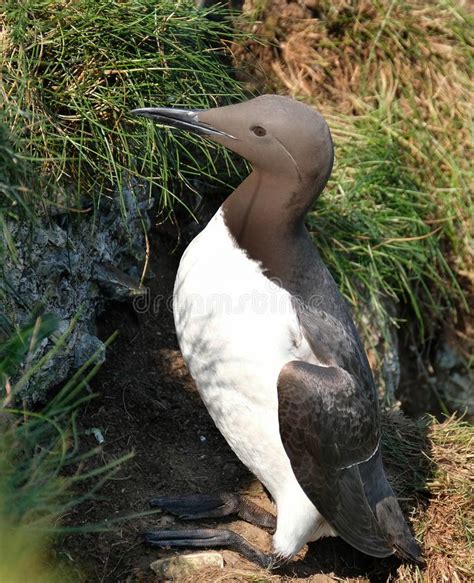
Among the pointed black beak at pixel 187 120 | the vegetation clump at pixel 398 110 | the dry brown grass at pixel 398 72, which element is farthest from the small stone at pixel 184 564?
the dry brown grass at pixel 398 72

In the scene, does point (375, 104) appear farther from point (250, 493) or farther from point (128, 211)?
point (250, 493)

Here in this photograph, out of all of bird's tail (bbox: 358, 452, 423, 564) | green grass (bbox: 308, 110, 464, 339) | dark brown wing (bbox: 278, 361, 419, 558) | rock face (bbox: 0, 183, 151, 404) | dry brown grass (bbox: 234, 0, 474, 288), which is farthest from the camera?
dry brown grass (bbox: 234, 0, 474, 288)

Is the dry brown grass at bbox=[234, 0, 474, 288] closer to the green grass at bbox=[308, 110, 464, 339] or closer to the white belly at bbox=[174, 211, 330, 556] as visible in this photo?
the green grass at bbox=[308, 110, 464, 339]

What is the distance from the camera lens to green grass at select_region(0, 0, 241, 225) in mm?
4051

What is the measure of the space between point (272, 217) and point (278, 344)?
0.54 meters

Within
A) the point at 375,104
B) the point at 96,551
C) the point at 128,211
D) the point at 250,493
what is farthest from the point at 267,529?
the point at 375,104

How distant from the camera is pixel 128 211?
4.55 meters

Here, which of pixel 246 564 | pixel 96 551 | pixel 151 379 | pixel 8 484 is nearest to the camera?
pixel 8 484

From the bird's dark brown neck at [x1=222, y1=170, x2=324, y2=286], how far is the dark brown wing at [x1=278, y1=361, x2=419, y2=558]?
1.57 ft

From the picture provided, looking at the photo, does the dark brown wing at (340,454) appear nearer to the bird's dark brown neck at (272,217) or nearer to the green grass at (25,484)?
the bird's dark brown neck at (272,217)

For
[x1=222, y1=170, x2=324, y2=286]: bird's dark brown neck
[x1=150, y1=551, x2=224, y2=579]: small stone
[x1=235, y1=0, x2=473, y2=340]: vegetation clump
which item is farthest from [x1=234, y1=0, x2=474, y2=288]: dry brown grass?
[x1=150, y1=551, x2=224, y2=579]: small stone

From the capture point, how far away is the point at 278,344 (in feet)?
12.5

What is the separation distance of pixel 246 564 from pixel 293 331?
1085mm

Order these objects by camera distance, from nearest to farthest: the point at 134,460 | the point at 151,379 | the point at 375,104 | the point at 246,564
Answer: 1. the point at 246,564
2. the point at 134,460
3. the point at 151,379
4. the point at 375,104
